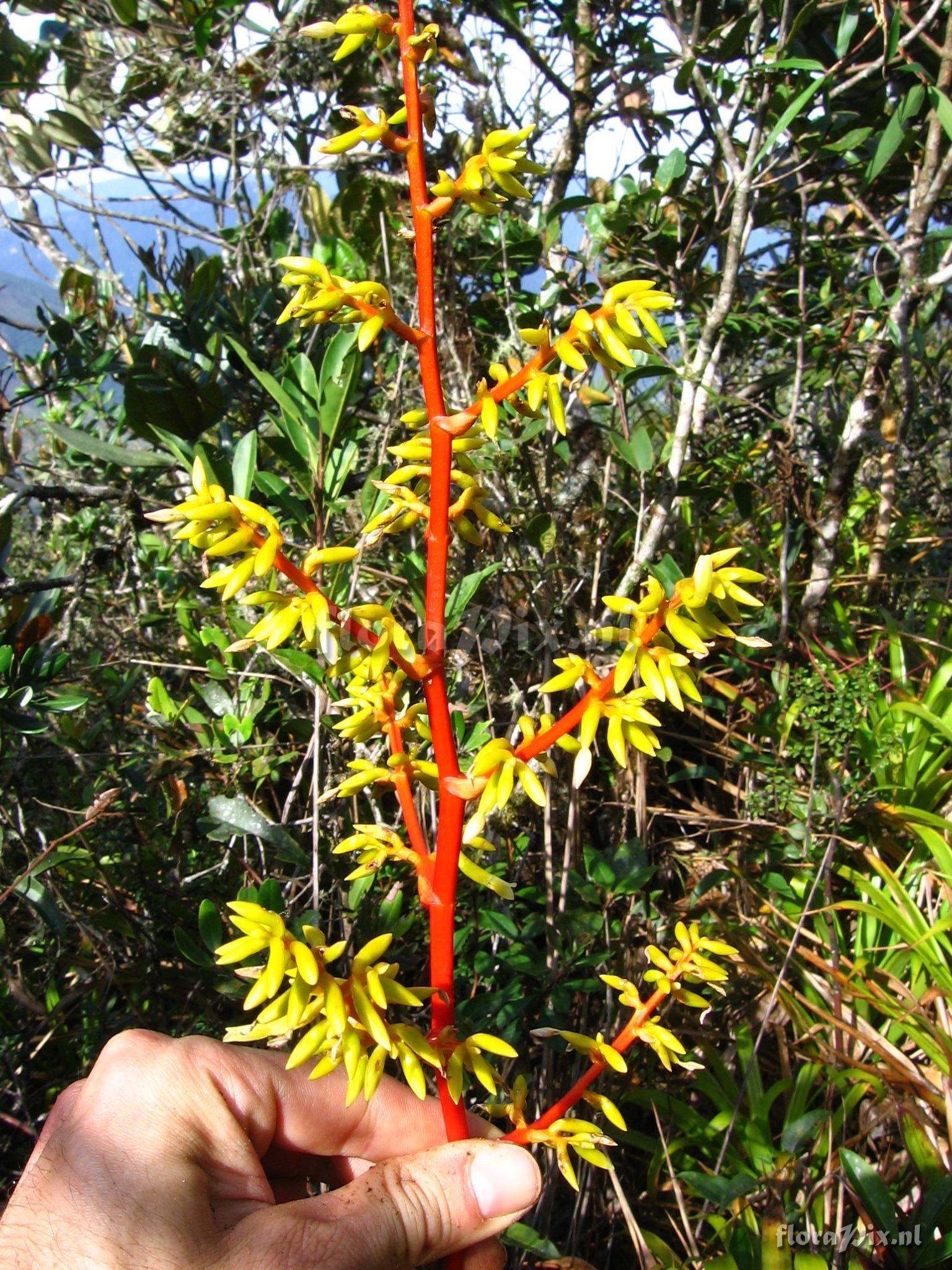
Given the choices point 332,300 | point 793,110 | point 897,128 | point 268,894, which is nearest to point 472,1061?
point 268,894

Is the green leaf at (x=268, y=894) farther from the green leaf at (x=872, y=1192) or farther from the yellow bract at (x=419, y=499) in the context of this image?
the green leaf at (x=872, y=1192)

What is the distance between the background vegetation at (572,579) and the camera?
1.50 meters

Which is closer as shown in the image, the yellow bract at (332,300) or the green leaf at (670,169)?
the yellow bract at (332,300)

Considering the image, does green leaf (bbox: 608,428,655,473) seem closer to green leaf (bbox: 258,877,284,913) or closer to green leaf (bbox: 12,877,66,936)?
green leaf (bbox: 258,877,284,913)

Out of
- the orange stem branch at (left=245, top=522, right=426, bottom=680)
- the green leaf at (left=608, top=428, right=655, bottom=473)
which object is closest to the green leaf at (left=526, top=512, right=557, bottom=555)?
the green leaf at (left=608, top=428, right=655, bottom=473)

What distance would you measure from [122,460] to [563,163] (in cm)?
132

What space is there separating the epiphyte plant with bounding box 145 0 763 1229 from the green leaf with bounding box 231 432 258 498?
22.1 inches

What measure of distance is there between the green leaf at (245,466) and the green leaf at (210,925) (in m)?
0.64

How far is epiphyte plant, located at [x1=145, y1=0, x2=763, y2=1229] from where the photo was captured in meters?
0.66

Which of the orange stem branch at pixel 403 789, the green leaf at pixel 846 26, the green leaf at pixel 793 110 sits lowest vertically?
the orange stem branch at pixel 403 789

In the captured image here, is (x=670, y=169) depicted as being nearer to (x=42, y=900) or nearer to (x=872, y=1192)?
(x=42, y=900)

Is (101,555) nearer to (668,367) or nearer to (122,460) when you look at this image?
(122,460)

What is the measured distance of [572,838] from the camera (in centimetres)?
172

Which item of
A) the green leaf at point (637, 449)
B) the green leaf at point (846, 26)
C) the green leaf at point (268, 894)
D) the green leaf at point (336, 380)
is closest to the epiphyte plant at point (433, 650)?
the green leaf at point (268, 894)
